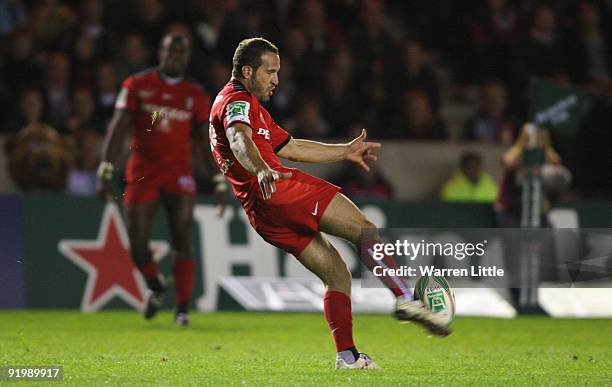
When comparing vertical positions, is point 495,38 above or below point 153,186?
above

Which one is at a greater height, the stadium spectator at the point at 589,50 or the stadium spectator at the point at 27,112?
the stadium spectator at the point at 589,50

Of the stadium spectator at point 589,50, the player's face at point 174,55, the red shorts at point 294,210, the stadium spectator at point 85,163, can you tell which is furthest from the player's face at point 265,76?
the stadium spectator at point 589,50

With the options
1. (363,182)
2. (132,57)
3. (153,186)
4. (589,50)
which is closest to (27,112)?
(132,57)

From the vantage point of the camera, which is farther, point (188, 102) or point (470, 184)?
point (470, 184)

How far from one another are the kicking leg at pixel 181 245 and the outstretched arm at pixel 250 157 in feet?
13.0

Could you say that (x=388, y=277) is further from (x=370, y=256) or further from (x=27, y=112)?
(x=27, y=112)

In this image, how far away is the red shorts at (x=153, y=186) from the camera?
1118cm

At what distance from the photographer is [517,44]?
1683cm

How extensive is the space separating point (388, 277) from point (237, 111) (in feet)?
4.45

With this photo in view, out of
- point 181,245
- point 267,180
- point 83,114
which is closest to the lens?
point 267,180

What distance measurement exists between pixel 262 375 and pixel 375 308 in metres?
6.06

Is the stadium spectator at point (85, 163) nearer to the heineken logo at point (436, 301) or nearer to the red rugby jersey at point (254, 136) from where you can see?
the red rugby jersey at point (254, 136)

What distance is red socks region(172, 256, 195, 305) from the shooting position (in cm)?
1132

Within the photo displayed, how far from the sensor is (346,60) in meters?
16.3
